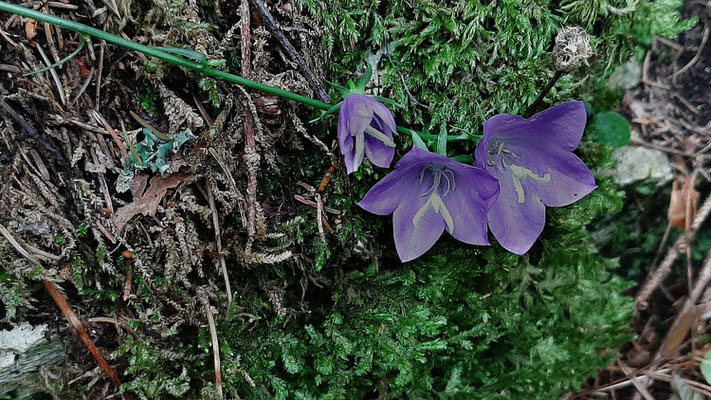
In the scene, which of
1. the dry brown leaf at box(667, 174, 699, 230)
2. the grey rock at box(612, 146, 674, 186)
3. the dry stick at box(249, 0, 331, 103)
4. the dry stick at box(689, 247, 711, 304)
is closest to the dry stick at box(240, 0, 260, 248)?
the dry stick at box(249, 0, 331, 103)

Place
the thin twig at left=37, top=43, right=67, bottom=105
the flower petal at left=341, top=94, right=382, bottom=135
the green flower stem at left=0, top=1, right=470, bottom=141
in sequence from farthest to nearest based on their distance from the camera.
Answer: the thin twig at left=37, top=43, right=67, bottom=105 → the flower petal at left=341, top=94, right=382, bottom=135 → the green flower stem at left=0, top=1, right=470, bottom=141

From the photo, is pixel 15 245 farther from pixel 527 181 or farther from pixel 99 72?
pixel 527 181

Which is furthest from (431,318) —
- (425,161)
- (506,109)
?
(506,109)

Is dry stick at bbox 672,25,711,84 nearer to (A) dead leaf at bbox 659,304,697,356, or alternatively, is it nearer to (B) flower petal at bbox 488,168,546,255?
(A) dead leaf at bbox 659,304,697,356

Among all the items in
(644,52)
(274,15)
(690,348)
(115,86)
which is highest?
(274,15)

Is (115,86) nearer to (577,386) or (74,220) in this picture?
(74,220)

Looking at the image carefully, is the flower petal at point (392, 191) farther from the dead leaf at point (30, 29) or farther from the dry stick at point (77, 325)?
the dead leaf at point (30, 29)
